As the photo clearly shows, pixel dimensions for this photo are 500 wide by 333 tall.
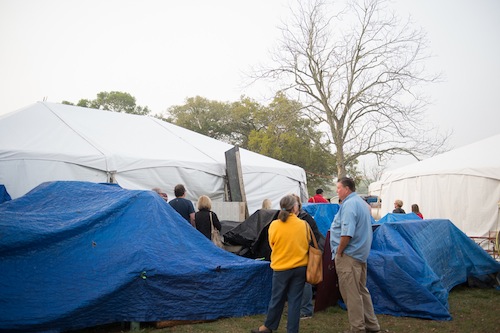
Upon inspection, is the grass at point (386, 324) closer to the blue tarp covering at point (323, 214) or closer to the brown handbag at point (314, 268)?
the brown handbag at point (314, 268)

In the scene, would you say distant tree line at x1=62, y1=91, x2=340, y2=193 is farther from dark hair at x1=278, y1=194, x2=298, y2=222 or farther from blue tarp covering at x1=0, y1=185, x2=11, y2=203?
dark hair at x1=278, y1=194, x2=298, y2=222

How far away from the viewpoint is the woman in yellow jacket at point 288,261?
461cm

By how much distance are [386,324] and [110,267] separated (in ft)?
10.8

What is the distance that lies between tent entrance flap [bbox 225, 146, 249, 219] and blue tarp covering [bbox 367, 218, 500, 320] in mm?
4899

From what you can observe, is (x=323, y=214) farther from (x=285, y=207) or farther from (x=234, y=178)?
(x=234, y=178)

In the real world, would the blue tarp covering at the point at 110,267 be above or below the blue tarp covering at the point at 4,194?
below

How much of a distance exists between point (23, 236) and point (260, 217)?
3.16 m

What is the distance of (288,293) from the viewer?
15.3ft

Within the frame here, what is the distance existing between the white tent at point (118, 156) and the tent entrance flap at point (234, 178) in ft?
0.61

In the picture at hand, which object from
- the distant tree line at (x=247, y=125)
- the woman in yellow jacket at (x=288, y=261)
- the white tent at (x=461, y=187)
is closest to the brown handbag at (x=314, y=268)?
the woman in yellow jacket at (x=288, y=261)

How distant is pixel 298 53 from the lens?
23.4 m

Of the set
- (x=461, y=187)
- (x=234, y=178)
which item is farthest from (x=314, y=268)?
(x=461, y=187)

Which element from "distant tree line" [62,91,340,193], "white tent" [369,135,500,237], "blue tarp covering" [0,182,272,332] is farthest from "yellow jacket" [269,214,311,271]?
"distant tree line" [62,91,340,193]

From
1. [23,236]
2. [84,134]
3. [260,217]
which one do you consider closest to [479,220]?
[260,217]
